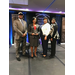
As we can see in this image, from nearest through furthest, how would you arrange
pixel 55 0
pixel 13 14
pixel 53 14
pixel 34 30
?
pixel 34 30
pixel 55 0
pixel 13 14
pixel 53 14

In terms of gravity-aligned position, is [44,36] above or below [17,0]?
below

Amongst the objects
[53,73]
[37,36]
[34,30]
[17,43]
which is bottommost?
[53,73]

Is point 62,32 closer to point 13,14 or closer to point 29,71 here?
point 13,14

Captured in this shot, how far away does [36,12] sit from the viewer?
499cm

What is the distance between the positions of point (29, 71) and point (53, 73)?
25.1 inches

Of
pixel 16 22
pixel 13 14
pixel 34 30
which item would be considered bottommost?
pixel 34 30

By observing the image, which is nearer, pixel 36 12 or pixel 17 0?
pixel 17 0

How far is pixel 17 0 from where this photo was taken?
10.2ft

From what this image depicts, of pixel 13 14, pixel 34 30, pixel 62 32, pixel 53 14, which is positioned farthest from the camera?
pixel 62 32

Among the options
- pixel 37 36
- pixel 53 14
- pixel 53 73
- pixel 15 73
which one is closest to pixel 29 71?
pixel 15 73

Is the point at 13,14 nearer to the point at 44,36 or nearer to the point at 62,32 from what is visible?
the point at 44,36

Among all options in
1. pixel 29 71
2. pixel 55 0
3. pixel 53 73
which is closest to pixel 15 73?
pixel 29 71

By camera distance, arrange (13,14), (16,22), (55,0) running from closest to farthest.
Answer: (16,22), (55,0), (13,14)

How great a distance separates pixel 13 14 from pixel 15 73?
154 inches
